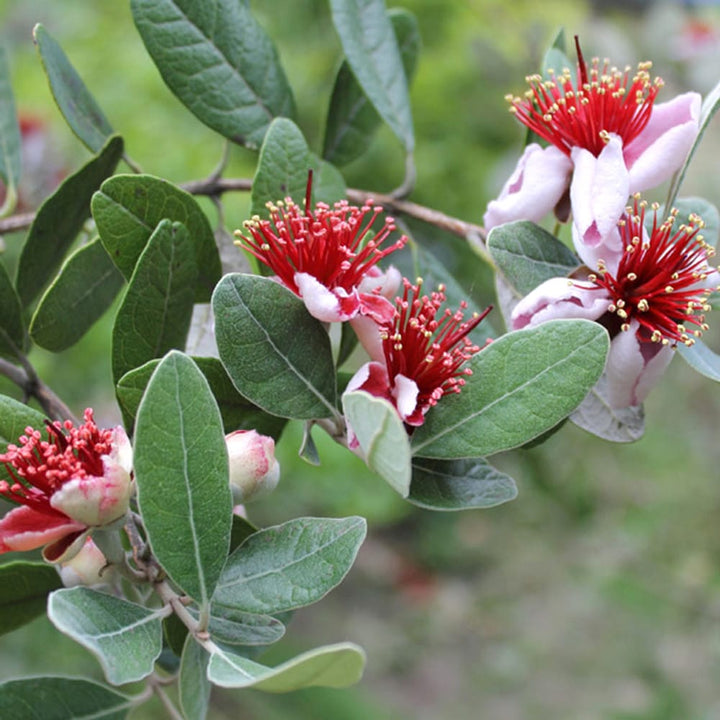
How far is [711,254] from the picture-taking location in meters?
0.68

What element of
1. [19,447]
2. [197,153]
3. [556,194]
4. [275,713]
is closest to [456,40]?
[197,153]

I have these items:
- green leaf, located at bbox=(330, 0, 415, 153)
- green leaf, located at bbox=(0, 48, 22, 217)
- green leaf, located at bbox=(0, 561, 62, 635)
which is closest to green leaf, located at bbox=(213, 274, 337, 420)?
green leaf, located at bbox=(0, 561, 62, 635)

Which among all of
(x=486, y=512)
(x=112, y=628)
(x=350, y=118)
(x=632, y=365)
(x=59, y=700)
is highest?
(x=350, y=118)

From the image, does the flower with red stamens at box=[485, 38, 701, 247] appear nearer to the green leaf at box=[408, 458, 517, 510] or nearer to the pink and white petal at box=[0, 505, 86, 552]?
the green leaf at box=[408, 458, 517, 510]

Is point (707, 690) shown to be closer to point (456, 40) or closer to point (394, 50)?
point (456, 40)

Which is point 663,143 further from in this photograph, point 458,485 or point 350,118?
point 350,118

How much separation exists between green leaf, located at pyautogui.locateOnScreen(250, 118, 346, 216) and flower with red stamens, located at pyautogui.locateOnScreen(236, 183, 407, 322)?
3 centimetres

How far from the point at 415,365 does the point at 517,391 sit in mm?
75

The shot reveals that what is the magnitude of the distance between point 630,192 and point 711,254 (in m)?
0.08

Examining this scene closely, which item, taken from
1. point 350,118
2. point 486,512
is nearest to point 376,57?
point 350,118

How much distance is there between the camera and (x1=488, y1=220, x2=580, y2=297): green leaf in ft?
2.17

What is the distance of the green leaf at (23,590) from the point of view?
669mm

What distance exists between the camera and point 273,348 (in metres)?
0.61

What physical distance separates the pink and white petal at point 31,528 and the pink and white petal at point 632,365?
0.38m
